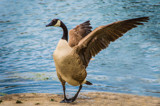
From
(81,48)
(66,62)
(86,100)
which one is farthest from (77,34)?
(86,100)

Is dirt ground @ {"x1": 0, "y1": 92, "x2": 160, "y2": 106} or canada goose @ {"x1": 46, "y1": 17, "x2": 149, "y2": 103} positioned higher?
canada goose @ {"x1": 46, "y1": 17, "x2": 149, "y2": 103}

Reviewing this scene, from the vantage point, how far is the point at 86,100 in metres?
6.92

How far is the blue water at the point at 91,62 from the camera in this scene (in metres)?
8.66

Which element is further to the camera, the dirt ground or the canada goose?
the dirt ground

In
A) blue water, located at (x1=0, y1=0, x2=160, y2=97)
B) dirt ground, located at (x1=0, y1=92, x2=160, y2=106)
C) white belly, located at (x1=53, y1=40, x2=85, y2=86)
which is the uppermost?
white belly, located at (x1=53, y1=40, x2=85, y2=86)

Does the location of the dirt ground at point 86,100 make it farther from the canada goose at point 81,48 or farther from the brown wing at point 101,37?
the brown wing at point 101,37

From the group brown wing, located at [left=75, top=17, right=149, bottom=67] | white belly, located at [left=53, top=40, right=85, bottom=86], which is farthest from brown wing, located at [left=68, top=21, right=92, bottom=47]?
white belly, located at [left=53, top=40, right=85, bottom=86]

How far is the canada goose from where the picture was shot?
19.1 ft

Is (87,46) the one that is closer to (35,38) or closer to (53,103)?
(53,103)

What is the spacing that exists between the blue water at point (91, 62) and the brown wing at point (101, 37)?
200 centimetres

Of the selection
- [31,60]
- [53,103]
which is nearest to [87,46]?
[53,103]

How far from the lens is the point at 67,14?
21.7 metres

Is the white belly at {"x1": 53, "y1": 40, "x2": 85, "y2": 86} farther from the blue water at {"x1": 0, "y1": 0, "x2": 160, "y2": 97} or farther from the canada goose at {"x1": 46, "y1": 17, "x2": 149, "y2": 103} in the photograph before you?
the blue water at {"x1": 0, "y1": 0, "x2": 160, "y2": 97}

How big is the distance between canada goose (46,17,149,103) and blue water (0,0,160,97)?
1.88 m
